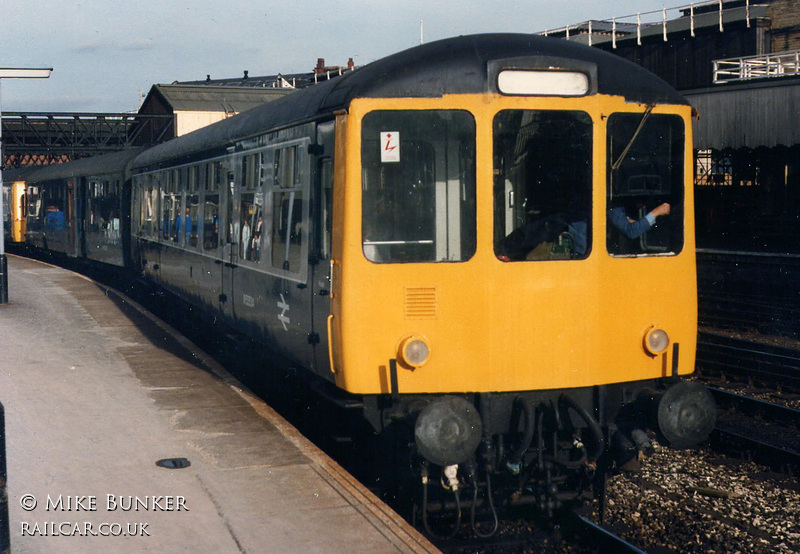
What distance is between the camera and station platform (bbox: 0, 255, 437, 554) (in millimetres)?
5453

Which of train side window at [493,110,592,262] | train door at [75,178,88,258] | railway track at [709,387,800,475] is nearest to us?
train side window at [493,110,592,262]

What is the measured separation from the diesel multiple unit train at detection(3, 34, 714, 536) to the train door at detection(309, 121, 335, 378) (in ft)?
0.13

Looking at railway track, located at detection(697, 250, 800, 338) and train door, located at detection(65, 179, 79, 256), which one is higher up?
train door, located at detection(65, 179, 79, 256)

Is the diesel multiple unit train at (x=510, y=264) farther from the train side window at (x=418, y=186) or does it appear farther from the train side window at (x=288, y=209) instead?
the train side window at (x=288, y=209)

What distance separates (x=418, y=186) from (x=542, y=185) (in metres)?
0.75

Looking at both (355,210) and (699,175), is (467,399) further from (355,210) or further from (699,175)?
(699,175)

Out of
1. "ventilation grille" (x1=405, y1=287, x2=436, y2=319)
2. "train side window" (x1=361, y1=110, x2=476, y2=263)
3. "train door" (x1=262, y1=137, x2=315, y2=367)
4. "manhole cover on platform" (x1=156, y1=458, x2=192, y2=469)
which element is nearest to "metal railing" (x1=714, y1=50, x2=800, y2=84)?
"train door" (x1=262, y1=137, x2=315, y2=367)

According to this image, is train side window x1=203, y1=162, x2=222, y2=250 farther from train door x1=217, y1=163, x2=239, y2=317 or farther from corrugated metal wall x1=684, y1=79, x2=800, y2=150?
corrugated metal wall x1=684, y1=79, x2=800, y2=150

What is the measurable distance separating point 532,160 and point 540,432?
1637mm

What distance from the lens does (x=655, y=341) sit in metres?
6.39

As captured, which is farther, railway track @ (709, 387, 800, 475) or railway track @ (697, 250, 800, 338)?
railway track @ (697, 250, 800, 338)

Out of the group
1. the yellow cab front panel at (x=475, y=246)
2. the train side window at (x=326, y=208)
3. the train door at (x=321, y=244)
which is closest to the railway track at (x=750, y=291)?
the yellow cab front panel at (x=475, y=246)

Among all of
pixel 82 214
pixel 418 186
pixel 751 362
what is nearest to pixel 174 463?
pixel 418 186

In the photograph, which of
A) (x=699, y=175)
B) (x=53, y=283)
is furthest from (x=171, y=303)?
(x=699, y=175)
